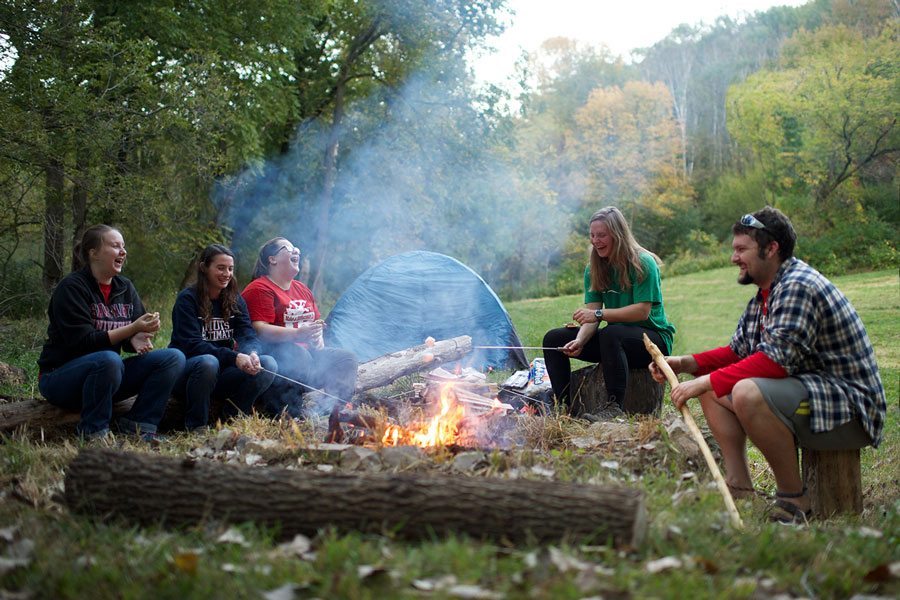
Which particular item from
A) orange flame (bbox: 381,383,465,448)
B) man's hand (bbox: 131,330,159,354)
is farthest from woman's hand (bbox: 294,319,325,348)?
orange flame (bbox: 381,383,465,448)

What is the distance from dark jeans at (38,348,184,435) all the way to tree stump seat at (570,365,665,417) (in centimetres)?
283

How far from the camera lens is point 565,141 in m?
38.3

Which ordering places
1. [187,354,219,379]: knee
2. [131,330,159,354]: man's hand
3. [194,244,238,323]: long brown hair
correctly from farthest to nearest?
1. [194,244,238,323]: long brown hair
2. [187,354,219,379]: knee
3. [131,330,159,354]: man's hand

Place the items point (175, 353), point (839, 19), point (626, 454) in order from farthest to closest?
1. point (839, 19)
2. point (175, 353)
3. point (626, 454)

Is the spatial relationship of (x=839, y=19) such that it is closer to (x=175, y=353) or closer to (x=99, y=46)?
(x=99, y=46)

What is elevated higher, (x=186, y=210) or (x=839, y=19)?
(x=839, y=19)

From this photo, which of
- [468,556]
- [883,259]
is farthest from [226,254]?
[883,259]

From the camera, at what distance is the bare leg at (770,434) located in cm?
360

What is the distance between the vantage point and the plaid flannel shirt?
11.7 ft

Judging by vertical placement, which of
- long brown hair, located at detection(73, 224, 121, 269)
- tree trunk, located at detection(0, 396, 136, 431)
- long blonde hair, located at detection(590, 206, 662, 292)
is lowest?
tree trunk, located at detection(0, 396, 136, 431)

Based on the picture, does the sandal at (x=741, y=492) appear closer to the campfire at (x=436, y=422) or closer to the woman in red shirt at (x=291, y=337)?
the campfire at (x=436, y=422)

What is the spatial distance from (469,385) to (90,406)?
9.29 feet

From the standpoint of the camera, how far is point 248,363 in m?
5.09

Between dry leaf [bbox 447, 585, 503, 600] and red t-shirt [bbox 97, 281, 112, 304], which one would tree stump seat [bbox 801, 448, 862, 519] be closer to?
dry leaf [bbox 447, 585, 503, 600]
